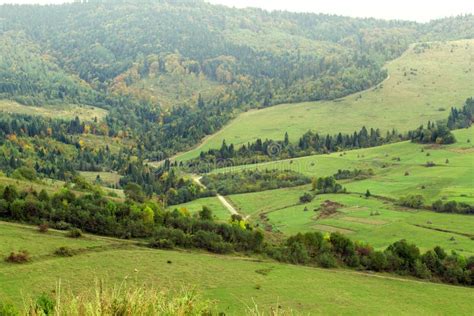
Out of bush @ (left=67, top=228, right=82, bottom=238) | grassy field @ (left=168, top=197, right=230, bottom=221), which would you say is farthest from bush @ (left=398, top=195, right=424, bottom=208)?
bush @ (left=67, top=228, right=82, bottom=238)

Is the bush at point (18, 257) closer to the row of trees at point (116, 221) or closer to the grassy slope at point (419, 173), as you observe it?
the row of trees at point (116, 221)

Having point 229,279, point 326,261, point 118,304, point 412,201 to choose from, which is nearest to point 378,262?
point 326,261

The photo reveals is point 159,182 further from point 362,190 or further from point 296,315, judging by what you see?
point 296,315

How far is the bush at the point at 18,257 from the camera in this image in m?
69.4

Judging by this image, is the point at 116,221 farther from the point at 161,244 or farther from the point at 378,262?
the point at 378,262

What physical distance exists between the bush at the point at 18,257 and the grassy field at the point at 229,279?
1.09 metres

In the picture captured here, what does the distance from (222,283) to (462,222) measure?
239 ft

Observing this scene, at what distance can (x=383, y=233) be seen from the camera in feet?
399

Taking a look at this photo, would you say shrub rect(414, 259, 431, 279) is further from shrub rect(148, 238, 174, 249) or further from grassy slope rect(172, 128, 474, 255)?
shrub rect(148, 238, 174, 249)

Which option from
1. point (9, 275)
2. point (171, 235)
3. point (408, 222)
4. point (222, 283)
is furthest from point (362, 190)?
point (9, 275)

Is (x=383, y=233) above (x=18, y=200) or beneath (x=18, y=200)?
beneath

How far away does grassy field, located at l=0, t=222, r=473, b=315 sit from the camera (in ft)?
217

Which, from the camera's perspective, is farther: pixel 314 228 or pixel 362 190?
pixel 362 190

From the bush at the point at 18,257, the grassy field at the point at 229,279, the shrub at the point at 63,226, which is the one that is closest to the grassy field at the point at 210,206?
the shrub at the point at 63,226
